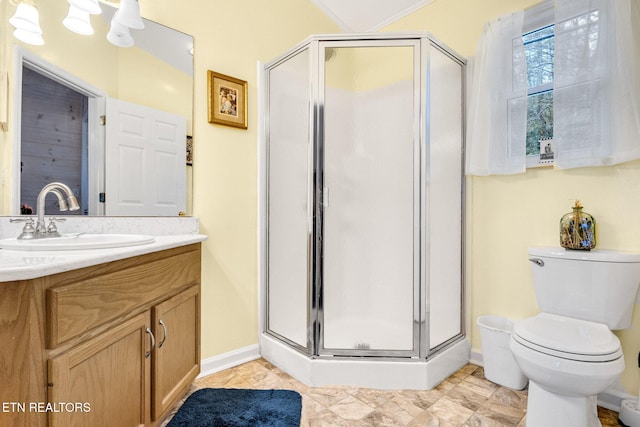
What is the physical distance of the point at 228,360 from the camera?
206 centimetres

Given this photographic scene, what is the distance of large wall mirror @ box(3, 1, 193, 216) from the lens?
140 cm

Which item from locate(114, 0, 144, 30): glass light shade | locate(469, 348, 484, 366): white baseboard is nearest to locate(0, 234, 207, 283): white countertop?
locate(114, 0, 144, 30): glass light shade

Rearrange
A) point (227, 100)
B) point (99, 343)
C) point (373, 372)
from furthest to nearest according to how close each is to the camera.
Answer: point (227, 100) → point (373, 372) → point (99, 343)

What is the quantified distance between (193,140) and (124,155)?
373mm

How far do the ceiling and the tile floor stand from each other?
8.21 ft

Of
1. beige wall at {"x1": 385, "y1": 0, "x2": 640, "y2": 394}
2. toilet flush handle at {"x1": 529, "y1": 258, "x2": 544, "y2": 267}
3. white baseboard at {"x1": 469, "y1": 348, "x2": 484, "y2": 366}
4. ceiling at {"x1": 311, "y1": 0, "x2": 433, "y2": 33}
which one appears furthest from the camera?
ceiling at {"x1": 311, "y1": 0, "x2": 433, "y2": 33}

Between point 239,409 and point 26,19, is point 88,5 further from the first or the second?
point 239,409

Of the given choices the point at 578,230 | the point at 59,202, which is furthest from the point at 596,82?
the point at 59,202

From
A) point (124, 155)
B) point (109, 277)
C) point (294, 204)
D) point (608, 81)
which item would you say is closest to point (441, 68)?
point (608, 81)

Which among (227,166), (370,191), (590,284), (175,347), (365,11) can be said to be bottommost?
(175,347)

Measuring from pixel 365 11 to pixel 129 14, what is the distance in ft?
5.46

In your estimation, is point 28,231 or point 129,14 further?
point 129,14

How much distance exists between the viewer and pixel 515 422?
1.51 m

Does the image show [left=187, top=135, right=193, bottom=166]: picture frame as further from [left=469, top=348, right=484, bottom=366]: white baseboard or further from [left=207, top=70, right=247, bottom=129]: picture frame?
[left=469, top=348, right=484, bottom=366]: white baseboard
